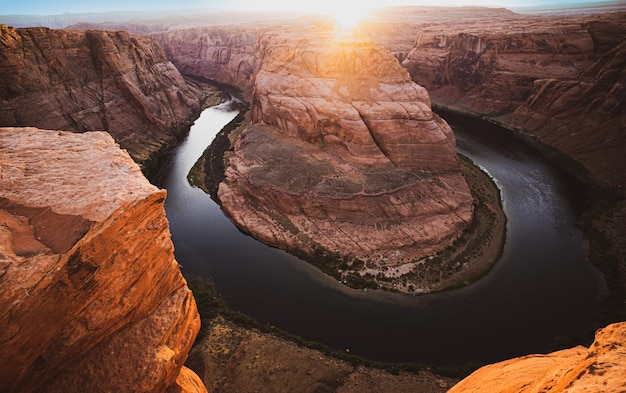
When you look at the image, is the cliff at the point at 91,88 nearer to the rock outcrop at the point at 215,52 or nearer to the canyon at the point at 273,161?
the canyon at the point at 273,161

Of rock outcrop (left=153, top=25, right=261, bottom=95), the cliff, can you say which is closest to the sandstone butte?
the cliff

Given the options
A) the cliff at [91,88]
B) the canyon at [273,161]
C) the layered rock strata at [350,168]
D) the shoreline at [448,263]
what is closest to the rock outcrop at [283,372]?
the canyon at [273,161]

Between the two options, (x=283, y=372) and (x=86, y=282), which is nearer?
(x=86, y=282)

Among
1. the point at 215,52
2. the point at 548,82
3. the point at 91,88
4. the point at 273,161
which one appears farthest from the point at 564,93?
the point at 215,52

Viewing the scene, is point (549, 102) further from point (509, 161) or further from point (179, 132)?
point (179, 132)

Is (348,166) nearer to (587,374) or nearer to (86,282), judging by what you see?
(86,282)
